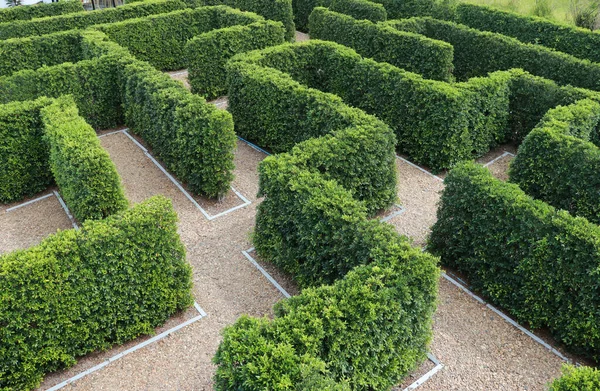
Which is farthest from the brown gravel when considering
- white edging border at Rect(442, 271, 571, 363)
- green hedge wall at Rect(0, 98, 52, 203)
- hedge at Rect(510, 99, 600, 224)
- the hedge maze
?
hedge at Rect(510, 99, 600, 224)

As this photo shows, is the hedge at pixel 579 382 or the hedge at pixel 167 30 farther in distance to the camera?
the hedge at pixel 167 30

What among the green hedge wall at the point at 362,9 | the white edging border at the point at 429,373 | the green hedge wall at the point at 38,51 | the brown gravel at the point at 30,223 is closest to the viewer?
the white edging border at the point at 429,373

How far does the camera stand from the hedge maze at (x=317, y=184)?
7.99 meters

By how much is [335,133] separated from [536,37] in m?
13.9

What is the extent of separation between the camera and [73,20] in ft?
73.4

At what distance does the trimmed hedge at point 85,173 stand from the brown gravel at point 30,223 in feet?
3.38

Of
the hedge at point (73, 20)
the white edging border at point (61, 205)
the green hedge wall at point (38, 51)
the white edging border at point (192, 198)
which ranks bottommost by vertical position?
the white edging border at point (61, 205)

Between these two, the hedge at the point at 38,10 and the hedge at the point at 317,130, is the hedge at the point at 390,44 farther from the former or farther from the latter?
the hedge at the point at 38,10

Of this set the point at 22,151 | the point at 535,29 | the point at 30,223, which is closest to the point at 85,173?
the point at 30,223

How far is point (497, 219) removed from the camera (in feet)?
33.2

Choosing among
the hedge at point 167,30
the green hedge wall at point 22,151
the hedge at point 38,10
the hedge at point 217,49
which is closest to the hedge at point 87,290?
the green hedge wall at point 22,151

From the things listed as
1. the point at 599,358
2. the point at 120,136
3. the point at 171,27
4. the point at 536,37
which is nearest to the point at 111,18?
the point at 171,27

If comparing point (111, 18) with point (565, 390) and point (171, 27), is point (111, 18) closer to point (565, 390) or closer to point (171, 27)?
point (171, 27)

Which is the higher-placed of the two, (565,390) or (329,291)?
(329,291)
